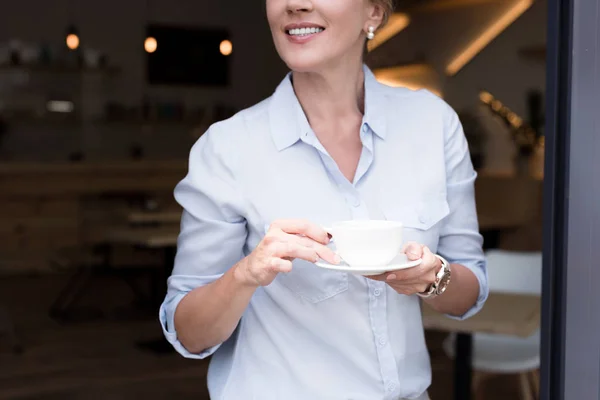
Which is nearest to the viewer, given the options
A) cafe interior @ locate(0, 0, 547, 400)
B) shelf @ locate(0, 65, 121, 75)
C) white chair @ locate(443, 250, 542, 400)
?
white chair @ locate(443, 250, 542, 400)

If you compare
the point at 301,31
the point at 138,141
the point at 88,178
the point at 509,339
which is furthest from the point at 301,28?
the point at 138,141

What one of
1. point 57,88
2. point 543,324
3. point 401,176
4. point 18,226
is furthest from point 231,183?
point 57,88

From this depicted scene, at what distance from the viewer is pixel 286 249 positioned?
3.25 ft

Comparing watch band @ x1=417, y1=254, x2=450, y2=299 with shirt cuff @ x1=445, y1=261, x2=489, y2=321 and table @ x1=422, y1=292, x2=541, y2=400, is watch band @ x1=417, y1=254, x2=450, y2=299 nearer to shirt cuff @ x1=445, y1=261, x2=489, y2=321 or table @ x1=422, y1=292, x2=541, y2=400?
shirt cuff @ x1=445, y1=261, x2=489, y2=321

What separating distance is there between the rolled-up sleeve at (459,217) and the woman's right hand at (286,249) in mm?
369

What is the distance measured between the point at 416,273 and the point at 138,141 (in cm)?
709

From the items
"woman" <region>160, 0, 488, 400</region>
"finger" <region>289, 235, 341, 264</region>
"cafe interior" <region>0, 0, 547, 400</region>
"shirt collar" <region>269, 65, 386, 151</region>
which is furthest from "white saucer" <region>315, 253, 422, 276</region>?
"cafe interior" <region>0, 0, 547, 400</region>

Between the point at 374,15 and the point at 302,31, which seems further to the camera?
the point at 374,15

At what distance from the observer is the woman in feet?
3.90

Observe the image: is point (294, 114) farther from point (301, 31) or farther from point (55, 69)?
point (55, 69)

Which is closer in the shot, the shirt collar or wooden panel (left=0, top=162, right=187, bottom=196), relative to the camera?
the shirt collar

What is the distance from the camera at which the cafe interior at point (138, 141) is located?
15.1 feet

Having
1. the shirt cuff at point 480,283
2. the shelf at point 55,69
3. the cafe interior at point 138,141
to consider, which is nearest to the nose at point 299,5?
the shirt cuff at point 480,283

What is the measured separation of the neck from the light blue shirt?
0.04 metres
